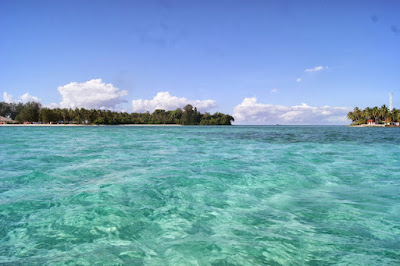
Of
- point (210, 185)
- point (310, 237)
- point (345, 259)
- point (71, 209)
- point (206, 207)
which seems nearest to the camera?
point (345, 259)

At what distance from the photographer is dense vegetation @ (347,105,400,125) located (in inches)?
5851

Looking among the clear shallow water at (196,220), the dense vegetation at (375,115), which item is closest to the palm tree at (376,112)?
the dense vegetation at (375,115)

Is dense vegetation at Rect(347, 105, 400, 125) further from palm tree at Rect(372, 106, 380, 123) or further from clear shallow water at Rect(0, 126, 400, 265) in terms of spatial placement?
clear shallow water at Rect(0, 126, 400, 265)

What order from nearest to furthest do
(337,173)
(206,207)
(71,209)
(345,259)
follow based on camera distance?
(345,259) → (71,209) → (206,207) → (337,173)

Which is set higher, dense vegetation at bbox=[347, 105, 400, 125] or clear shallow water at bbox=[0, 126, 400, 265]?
dense vegetation at bbox=[347, 105, 400, 125]

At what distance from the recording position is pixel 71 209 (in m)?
6.28

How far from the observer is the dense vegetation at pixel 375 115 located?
14862 cm

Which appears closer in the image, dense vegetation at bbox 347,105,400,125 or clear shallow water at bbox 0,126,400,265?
clear shallow water at bbox 0,126,400,265

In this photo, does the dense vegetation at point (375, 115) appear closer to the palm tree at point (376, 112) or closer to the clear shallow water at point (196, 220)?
the palm tree at point (376, 112)

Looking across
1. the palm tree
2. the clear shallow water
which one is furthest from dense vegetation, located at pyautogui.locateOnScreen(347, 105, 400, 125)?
the clear shallow water

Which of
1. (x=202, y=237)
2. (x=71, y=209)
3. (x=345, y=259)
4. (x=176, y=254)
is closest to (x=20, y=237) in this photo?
(x=71, y=209)

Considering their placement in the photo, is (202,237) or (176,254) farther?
(202,237)

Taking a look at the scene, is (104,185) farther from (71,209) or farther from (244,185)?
(244,185)

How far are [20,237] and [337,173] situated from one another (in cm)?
1215
